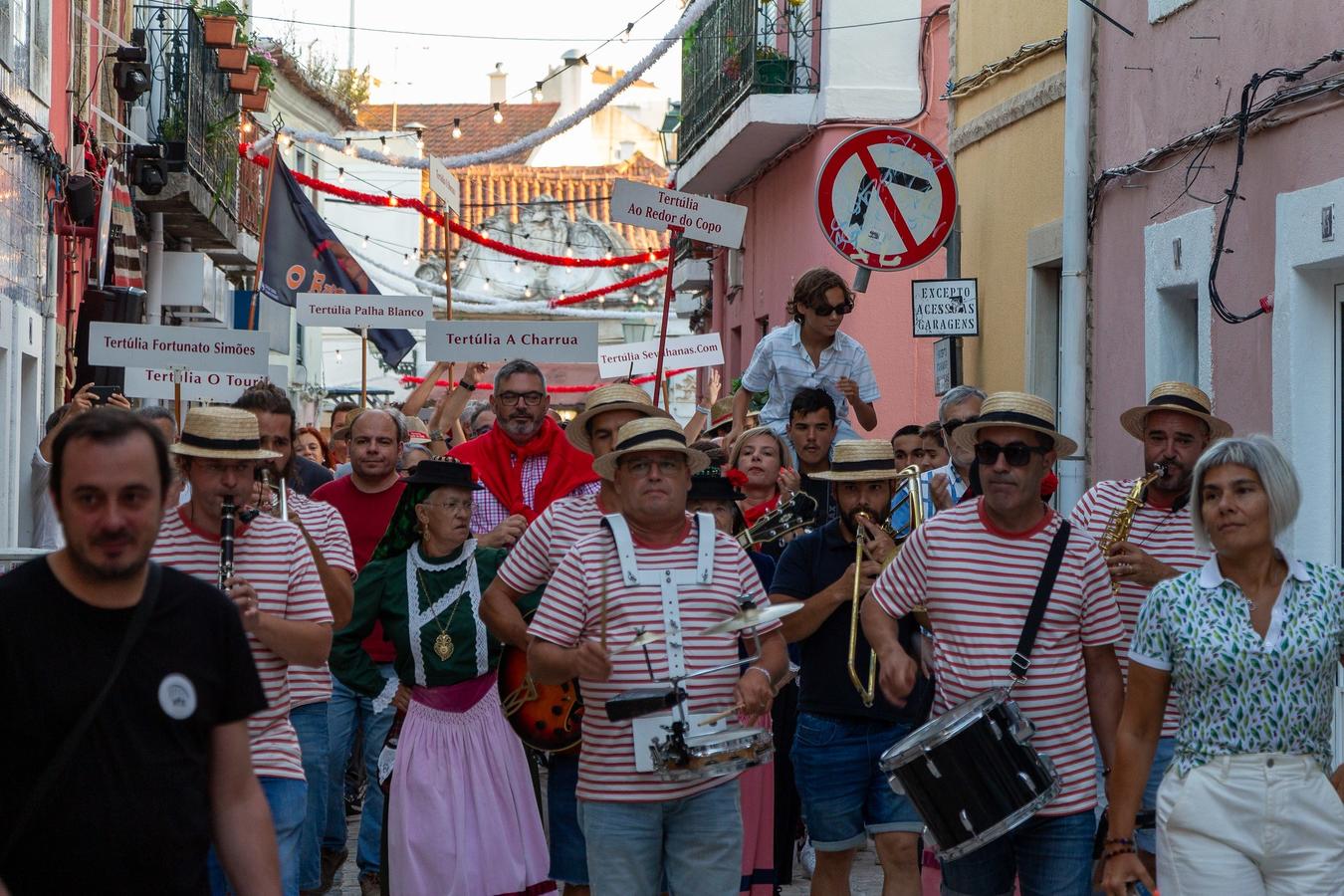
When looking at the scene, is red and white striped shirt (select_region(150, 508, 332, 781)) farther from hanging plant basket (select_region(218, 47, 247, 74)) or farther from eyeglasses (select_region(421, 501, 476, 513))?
hanging plant basket (select_region(218, 47, 247, 74))

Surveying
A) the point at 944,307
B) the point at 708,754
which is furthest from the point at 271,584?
the point at 944,307

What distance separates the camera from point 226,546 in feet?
20.2

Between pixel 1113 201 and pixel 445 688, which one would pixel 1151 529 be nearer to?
pixel 445 688

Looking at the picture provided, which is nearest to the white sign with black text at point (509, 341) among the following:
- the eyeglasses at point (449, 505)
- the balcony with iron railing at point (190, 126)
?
the eyeglasses at point (449, 505)

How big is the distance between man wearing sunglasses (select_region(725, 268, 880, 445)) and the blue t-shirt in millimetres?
3622

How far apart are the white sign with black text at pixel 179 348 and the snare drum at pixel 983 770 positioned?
681 cm

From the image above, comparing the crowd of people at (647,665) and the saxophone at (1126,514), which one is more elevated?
the saxophone at (1126,514)

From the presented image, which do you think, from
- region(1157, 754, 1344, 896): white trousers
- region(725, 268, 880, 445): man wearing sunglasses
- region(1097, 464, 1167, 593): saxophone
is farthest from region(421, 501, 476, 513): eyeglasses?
region(725, 268, 880, 445): man wearing sunglasses

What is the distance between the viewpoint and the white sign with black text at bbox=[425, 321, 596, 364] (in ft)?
42.4

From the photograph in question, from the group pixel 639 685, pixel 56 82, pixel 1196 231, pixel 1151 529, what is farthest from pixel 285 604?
pixel 56 82

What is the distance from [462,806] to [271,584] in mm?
1745

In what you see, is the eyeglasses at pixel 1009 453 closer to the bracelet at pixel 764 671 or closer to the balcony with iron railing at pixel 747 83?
the bracelet at pixel 764 671

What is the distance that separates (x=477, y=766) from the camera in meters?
7.76

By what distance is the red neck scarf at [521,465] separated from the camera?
9.28 metres
